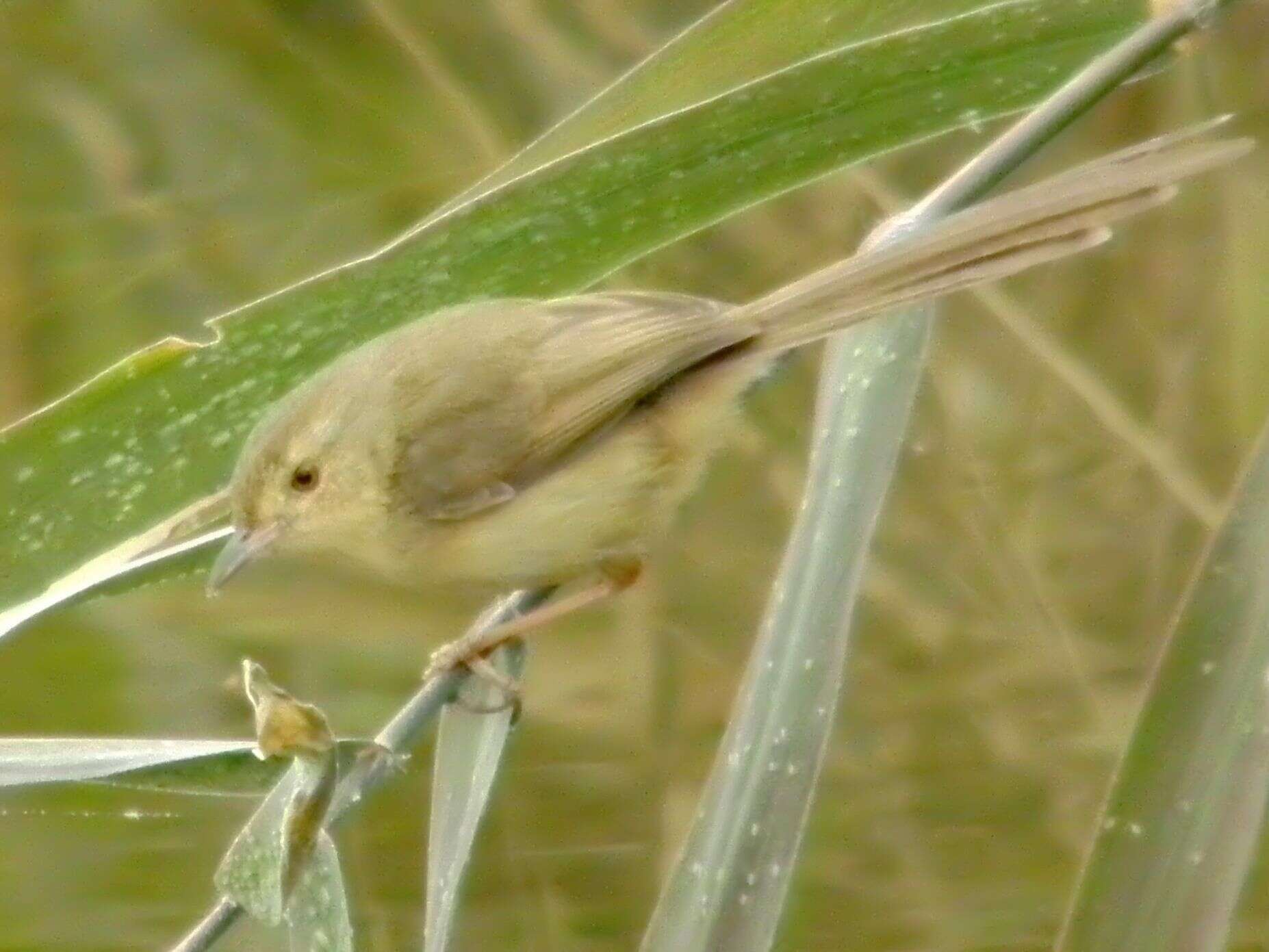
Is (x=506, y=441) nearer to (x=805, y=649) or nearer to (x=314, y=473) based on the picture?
(x=314, y=473)

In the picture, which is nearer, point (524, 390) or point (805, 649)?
point (805, 649)

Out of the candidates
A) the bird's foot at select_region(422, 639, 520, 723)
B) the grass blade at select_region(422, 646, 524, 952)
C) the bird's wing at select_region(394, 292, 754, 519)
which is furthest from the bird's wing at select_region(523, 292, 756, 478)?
the grass blade at select_region(422, 646, 524, 952)

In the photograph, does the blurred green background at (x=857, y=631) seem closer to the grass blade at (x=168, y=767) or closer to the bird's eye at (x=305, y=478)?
the bird's eye at (x=305, y=478)

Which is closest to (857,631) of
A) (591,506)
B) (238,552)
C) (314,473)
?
(591,506)

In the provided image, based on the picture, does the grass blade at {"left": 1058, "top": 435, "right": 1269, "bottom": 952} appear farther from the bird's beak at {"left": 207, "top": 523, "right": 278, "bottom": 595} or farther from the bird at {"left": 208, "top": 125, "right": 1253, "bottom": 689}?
the bird's beak at {"left": 207, "top": 523, "right": 278, "bottom": 595}

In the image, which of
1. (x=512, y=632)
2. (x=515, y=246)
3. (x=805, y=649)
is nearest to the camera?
(x=805, y=649)

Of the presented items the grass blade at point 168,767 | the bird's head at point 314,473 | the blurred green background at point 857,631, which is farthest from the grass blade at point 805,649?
the blurred green background at point 857,631

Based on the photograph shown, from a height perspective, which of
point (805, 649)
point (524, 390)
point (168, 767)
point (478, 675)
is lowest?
point (168, 767)
